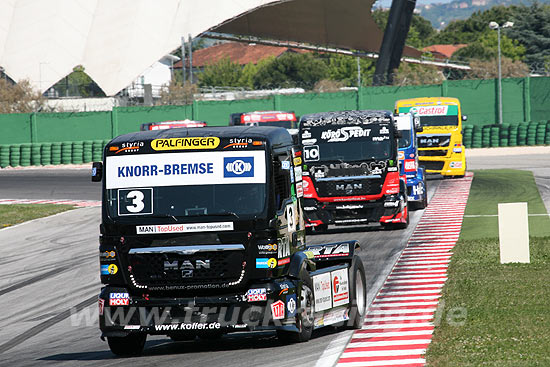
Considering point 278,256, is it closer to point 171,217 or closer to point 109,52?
point 171,217

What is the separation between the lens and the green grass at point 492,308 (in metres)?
10.0

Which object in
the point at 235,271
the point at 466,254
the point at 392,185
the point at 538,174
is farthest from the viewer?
the point at 538,174

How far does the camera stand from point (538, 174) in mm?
38125

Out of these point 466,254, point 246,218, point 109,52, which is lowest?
point 466,254

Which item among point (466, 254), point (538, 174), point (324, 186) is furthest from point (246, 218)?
point (538, 174)

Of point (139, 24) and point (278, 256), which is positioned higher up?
point (139, 24)

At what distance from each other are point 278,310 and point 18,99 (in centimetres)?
6574

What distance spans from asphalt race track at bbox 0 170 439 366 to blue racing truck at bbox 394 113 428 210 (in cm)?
54

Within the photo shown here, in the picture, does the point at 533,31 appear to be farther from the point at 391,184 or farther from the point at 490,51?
the point at 391,184

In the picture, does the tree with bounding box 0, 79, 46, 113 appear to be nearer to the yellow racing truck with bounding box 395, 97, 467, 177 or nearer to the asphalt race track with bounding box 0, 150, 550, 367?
the asphalt race track with bounding box 0, 150, 550, 367

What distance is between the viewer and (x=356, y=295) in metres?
12.4

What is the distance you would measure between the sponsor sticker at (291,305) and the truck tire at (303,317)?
88 millimetres

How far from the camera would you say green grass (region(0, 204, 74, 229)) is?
29.1 meters

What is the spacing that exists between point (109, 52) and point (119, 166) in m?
75.8
